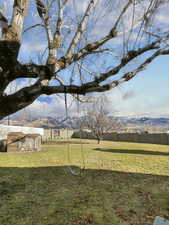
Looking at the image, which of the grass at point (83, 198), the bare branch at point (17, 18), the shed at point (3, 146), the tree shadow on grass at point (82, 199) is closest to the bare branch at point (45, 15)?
the bare branch at point (17, 18)

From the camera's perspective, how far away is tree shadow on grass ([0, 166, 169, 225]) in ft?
8.60

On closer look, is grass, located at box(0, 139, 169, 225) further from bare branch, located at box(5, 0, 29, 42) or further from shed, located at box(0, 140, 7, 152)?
shed, located at box(0, 140, 7, 152)

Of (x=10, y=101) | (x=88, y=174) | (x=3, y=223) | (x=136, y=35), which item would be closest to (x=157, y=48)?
(x=136, y=35)

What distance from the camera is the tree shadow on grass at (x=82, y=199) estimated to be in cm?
262

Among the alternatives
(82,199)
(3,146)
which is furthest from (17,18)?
(3,146)

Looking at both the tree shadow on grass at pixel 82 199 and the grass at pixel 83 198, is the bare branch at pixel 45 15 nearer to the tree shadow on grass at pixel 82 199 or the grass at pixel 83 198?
the grass at pixel 83 198

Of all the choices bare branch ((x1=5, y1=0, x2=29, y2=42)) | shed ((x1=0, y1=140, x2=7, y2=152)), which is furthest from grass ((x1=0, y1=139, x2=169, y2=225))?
shed ((x1=0, y1=140, x2=7, y2=152))

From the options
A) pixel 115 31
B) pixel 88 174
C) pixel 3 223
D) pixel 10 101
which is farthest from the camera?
pixel 88 174

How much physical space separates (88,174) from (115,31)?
423 centimetres

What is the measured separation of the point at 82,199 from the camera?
3.29 meters

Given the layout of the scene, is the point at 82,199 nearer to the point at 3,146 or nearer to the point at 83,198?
the point at 83,198

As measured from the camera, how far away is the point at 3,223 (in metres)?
2.49

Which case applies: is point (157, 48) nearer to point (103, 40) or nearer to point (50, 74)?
point (103, 40)

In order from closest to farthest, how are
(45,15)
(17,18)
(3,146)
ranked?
(17,18), (45,15), (3,146)
